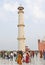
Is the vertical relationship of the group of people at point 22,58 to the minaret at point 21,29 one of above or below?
below

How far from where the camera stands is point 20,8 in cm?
1930

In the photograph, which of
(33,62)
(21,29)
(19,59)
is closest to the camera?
(33,62)

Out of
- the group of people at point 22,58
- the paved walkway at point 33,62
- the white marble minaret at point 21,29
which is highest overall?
the white marble minaret at point 21,29

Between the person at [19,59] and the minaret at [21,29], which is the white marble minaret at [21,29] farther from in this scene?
the person at [19,59]

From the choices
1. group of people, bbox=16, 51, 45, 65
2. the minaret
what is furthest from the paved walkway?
the minaret


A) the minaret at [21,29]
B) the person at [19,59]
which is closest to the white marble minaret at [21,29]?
the minaret at [21,29]

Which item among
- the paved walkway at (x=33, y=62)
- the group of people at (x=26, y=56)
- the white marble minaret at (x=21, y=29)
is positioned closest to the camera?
the paved walkway at (x=33, y=62)

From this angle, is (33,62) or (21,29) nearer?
(33,62)

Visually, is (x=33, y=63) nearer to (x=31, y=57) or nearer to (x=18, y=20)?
(x=31, y=57)

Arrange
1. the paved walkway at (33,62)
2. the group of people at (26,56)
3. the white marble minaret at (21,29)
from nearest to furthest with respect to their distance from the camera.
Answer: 1. the paved walkway at (33,62)
2. the group of people at (26,56)
3. the white marble minaret at (21,29)

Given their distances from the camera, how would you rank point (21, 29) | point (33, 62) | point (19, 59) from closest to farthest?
point (33, 62)
point (19, 59)
point (21, 29)

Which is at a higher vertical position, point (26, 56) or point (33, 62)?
point (26, 56)

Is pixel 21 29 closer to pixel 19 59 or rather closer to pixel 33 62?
pixel 19 59

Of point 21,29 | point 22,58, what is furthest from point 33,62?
point 21,29
